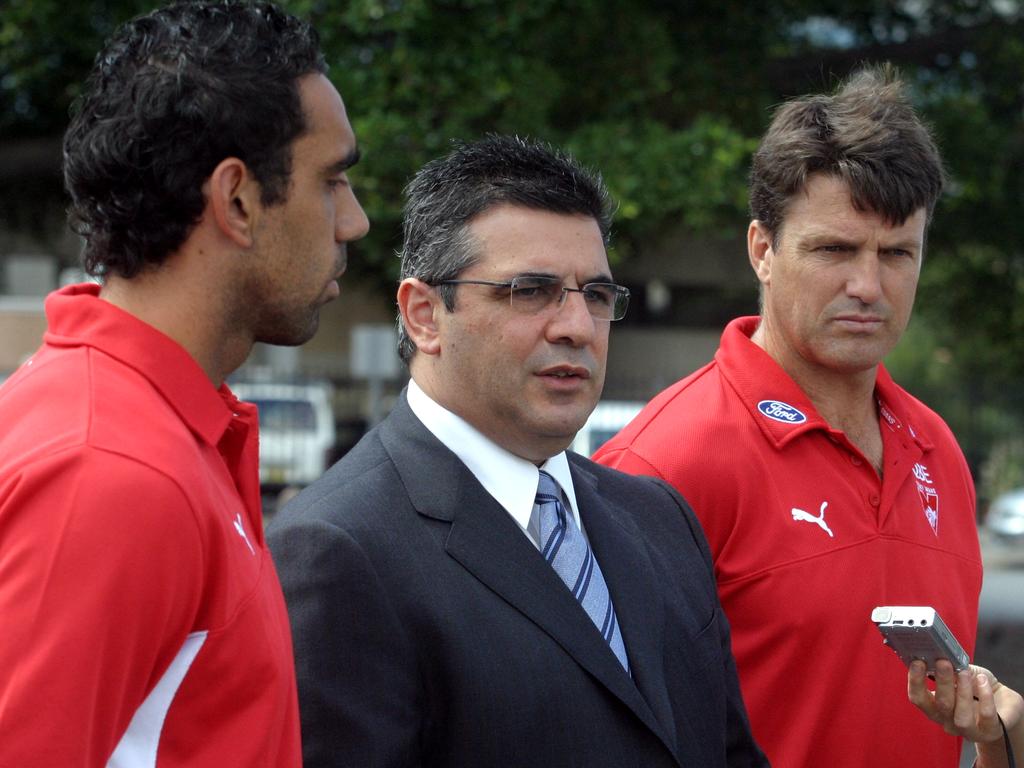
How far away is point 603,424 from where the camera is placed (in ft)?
46.7

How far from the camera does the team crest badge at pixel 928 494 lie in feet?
9.68

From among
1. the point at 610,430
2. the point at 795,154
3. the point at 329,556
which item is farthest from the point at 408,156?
the point at 329,556

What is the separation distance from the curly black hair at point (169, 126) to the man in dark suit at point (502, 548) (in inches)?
23.2

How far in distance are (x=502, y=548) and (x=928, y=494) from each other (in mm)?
1201

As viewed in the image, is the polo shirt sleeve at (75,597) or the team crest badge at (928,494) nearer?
the polo shirt sleeve at (75,597)

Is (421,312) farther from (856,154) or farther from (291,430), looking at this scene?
(291,430)

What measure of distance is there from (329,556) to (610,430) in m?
11.9

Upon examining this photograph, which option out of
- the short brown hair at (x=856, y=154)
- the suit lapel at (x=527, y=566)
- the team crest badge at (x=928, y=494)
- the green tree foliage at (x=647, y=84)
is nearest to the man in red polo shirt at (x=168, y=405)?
the suit lapel at (x=527, y=566)

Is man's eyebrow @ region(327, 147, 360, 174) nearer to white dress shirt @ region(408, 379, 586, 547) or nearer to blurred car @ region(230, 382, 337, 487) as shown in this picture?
white dress shirt @ region(408, 379, 586, 547)

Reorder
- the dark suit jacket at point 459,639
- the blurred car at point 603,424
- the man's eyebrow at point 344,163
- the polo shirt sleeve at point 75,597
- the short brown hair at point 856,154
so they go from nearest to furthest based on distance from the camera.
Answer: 1. the polo shirt sleeve at point 75,597
2. the man's eyebrow at point 344,163
3. the dark suit jacket at point 459,639
4. the short brown hair at point 856,154
5. the blurred car at point 603,424

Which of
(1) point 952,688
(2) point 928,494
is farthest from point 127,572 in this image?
(2) point 928,494

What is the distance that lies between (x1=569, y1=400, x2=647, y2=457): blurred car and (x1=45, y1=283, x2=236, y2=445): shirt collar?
1062 cm

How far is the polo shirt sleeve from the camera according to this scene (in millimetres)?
1379

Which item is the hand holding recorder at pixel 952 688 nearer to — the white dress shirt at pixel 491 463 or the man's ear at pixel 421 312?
the white dress shirt at pixel 491 463
